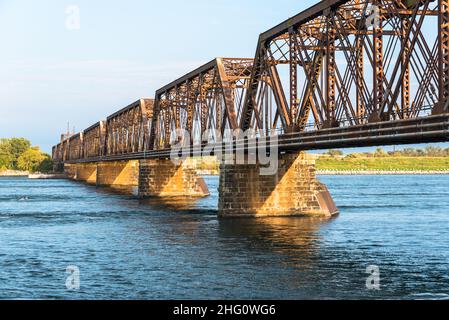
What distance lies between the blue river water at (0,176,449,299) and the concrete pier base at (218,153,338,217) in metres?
1.67

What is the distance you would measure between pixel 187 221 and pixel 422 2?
32.3m

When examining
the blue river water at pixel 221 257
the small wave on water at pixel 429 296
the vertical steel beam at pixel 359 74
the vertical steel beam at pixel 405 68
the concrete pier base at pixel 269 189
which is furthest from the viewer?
the concrete pier base at pixel 269 189

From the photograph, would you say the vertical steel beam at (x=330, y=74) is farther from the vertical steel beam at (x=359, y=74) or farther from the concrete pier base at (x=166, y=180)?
the concrete pier base at (x=166, y=180)

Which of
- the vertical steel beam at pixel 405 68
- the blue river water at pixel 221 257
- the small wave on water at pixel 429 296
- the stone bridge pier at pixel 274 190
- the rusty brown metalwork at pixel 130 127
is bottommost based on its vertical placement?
the small wave on water at pixel 429 296

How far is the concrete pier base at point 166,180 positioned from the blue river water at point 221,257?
33.0 m

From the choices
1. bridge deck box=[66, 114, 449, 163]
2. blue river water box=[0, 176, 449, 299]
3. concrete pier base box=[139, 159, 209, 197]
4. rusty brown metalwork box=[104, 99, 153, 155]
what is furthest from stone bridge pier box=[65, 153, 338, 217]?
rusty brown metalwork box=[104, 99, 153, 155]

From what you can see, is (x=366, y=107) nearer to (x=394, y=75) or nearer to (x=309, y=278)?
(x=394, y=75)

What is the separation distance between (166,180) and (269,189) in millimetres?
44238

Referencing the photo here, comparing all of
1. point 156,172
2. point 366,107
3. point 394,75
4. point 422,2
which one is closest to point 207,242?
point 366,107

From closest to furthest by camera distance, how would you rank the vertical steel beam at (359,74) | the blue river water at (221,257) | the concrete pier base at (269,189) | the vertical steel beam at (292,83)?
1. the blue river water at (221,257)
2. the vertical steel beam at (359,74)
3. the vertical steel beam at (292,83)
4. the concrete pier base at (269,189)

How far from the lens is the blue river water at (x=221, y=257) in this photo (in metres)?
29.5

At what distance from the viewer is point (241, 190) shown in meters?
58.4

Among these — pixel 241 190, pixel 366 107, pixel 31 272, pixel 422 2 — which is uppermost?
pixel 422 2

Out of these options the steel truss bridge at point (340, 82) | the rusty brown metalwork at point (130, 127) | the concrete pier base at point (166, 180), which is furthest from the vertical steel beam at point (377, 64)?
the rusty brown metalwork at point (130, 127)
